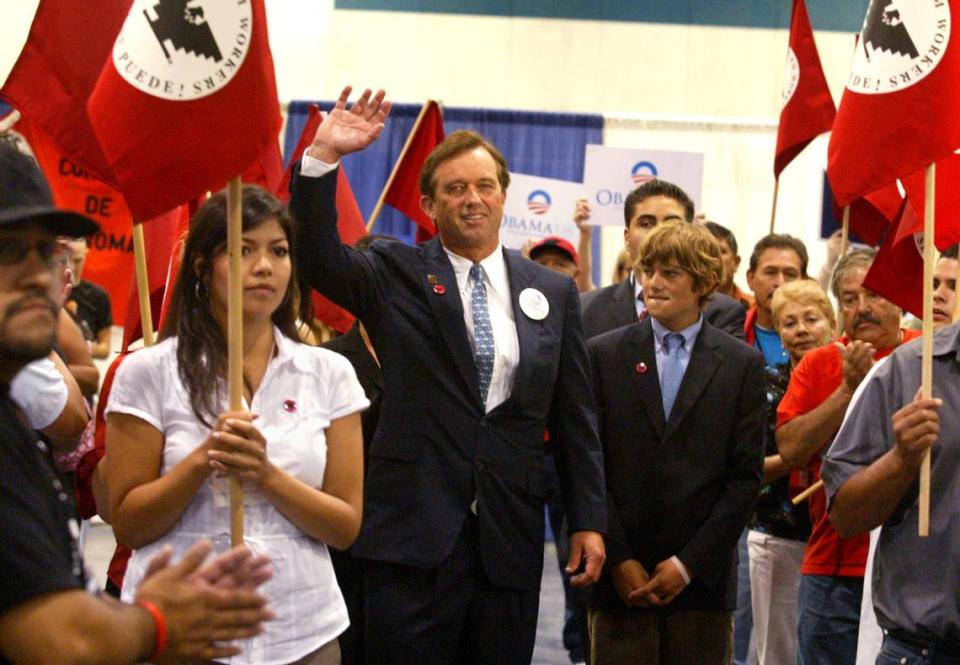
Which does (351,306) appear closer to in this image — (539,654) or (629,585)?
(629,585)

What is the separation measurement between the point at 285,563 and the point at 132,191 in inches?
35.7

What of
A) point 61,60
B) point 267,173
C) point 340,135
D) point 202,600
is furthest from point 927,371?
point 267,173

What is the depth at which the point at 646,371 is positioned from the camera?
430cm

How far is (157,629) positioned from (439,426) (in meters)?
1.82

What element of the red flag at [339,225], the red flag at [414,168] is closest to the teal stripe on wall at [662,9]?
the red flag at [414,168]

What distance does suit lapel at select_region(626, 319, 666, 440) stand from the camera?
4.25m

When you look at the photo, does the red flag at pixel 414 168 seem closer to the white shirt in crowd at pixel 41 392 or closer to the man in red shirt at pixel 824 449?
the man in red shirt at pixel 824 449

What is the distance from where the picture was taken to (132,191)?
324 cm

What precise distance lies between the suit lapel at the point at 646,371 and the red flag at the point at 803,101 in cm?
233

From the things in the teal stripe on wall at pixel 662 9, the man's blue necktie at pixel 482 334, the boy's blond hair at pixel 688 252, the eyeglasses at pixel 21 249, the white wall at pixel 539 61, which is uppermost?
the teal stripe on wall at pixel 662 9

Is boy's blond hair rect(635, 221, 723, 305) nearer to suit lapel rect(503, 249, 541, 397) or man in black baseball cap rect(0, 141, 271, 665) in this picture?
suit lapel rect(503, 249, 541, 397)

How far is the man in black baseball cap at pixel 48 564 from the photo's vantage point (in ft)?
6.05

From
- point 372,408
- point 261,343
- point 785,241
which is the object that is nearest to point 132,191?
point 261,343

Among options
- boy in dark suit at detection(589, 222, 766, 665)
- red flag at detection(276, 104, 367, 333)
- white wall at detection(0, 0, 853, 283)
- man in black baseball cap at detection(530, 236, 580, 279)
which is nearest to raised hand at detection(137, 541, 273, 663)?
boy in dark suit at detection(589, 222, 766, 665)
